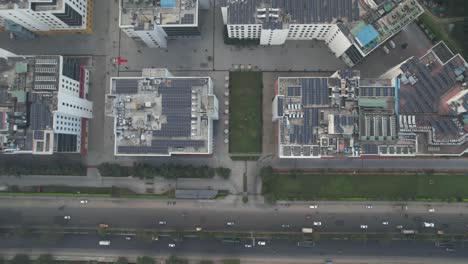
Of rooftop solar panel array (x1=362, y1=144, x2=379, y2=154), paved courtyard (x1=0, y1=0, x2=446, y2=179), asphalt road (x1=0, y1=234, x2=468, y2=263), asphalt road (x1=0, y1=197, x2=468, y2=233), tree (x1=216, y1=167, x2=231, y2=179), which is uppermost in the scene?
paved courtyard (x1=0, y1=0, x2=446, y2=179)

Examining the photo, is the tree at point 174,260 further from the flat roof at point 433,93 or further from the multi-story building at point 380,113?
the flat roof at point 433,93

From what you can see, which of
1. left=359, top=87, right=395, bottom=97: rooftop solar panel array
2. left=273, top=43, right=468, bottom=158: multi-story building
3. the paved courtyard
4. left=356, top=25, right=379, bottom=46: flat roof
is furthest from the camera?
the paved courtyard

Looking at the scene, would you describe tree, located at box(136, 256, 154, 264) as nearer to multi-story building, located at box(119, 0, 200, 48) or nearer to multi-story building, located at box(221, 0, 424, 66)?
multi-story building, located at box(119, 0, 200, 48)

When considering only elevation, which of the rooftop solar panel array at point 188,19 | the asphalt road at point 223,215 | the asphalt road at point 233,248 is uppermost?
the rooftop solar panel array at point 188,19

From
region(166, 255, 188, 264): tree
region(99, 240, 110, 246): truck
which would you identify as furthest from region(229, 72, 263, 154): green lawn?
region(99, 240, 110, 246): truck

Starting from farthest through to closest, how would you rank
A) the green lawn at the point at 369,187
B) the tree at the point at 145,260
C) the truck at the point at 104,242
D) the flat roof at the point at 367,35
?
the truck at the point at 104,242
the green lawn at the point at 369,187
the tree at the point at 145,260
the flat roof at the point at 367,35


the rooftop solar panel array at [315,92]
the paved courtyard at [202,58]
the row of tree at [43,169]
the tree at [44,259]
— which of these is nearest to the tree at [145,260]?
the tree at [44,259]

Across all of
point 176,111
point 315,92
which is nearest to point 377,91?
point 315,92
